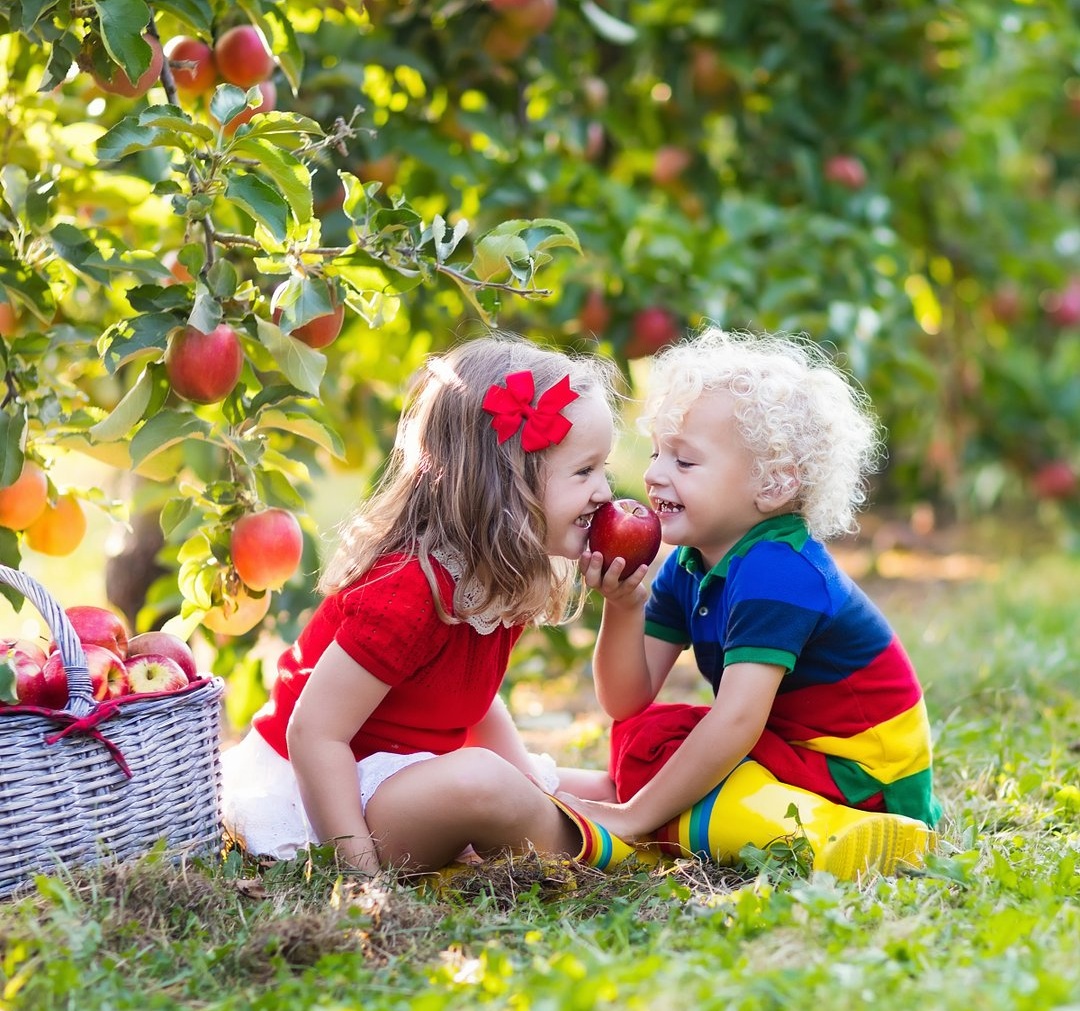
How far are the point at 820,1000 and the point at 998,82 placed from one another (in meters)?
4.68

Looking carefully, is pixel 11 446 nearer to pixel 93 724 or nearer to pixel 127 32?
pixel 93 724

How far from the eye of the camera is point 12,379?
206 cm

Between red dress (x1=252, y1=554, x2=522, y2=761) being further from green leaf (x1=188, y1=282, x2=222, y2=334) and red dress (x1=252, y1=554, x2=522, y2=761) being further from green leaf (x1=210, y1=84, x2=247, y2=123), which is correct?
green leaf (x1=210, y1=84, x2=247, y2=123)

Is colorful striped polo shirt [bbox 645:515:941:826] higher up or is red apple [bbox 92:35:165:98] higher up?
red apple [bbox 92:35:165:98]

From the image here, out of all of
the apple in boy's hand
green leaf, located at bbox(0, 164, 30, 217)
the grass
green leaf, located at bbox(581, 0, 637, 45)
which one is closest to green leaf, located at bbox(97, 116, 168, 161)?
green leaf, located at bbox(0, 164, 30, 217)

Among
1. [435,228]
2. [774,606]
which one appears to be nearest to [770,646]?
[774,606]

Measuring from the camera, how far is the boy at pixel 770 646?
1903 mm

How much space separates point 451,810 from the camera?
1.86 meters

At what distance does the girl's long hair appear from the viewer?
1910 mm

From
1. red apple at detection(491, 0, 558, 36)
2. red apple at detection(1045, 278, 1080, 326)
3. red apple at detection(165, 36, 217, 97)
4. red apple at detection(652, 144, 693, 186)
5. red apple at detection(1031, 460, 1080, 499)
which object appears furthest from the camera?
red apple at detection(1045, 278, 1080, 326)

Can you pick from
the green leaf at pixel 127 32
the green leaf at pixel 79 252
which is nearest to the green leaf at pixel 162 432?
the green leaf at pixel 79 252

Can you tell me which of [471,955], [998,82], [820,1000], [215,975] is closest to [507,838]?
[471,955]

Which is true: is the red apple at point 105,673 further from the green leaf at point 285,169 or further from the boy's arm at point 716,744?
the boy's arm at point 716,744

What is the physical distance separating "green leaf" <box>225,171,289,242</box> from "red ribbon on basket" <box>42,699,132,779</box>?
0.68 m
